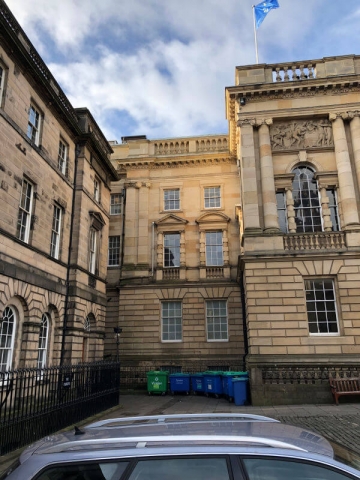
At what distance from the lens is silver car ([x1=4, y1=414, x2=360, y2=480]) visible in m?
2.39

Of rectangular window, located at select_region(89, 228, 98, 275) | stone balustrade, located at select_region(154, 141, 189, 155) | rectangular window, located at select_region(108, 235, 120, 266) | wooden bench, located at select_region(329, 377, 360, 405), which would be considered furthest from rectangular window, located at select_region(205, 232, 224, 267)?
wooden bench, located at select_region(329, 377, 360, 405)

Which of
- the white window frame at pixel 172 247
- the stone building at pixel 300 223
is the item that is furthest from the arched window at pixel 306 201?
the white window frame at pixel 172 247

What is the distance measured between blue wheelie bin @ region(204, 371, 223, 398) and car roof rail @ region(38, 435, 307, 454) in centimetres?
1740

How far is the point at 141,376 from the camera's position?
2397 centimetres

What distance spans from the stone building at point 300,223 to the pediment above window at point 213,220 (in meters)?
7.09

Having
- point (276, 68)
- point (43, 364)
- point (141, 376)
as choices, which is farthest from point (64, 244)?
point (276, 68)

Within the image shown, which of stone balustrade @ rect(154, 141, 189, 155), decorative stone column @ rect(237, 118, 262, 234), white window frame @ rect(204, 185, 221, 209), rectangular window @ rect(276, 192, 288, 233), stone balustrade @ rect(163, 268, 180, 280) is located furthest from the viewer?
stone balustrade @ rect(154, 141, 189, 155)

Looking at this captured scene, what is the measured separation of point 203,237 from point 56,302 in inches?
486

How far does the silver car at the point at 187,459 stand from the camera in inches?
94.0

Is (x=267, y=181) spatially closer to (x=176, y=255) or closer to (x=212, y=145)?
(x=176, y=255)

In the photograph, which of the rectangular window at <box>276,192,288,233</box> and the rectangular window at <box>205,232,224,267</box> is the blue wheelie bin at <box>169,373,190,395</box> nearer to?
the rectangular window at <box>205,232,224,267</box>

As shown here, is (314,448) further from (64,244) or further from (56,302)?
(64,244)

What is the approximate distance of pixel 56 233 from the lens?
18.1 m

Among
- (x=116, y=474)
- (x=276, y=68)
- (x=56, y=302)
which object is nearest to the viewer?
(x=116, y=474)
